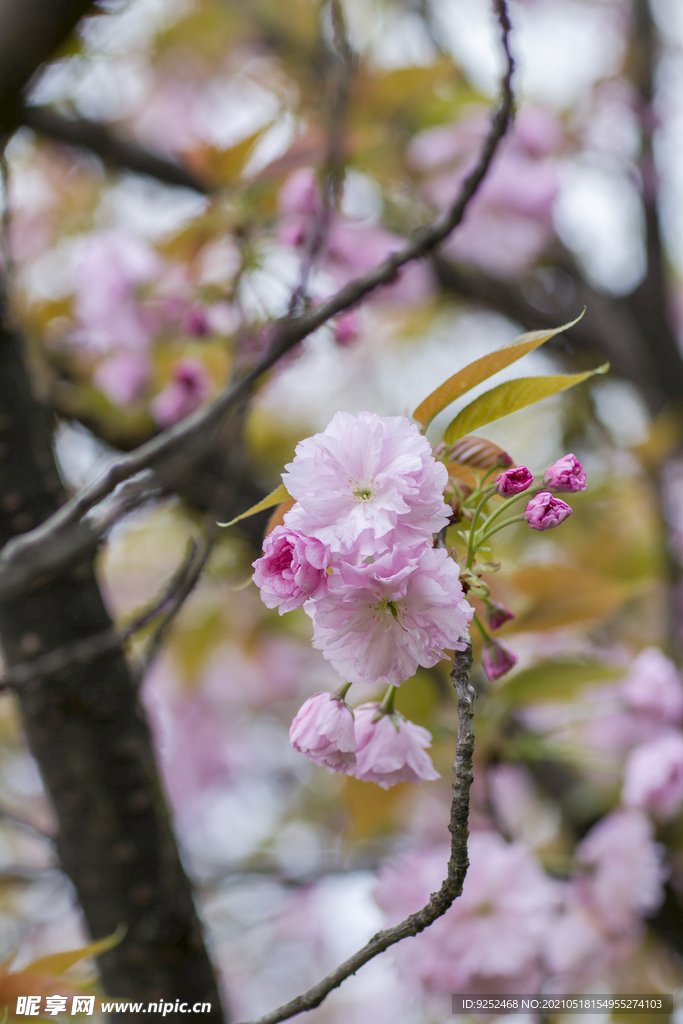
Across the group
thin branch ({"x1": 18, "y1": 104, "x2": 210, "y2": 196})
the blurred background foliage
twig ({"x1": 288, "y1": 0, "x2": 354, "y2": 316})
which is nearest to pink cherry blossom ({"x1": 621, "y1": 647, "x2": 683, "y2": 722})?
the blurred background foliage

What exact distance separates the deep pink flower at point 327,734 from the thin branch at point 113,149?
1.49 meters

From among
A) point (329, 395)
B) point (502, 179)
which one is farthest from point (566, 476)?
point (329, 395)

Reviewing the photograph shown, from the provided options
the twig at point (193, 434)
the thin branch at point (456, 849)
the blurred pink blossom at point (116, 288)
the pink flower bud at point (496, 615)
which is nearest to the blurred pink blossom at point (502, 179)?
the blurred pink blossom at point (116, 288)

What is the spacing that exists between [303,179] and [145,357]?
A: 20.4 inches

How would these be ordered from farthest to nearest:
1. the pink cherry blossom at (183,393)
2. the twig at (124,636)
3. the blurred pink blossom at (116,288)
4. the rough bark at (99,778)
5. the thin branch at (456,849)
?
the blurred pink blossom at (116,288) < the pink cherry blossom at (183,393) < the rough bark at (99,778) < the twig at (124,636) < the thin branch at (456,849)

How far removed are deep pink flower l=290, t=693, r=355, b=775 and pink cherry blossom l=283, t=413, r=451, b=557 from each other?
5.7 inches

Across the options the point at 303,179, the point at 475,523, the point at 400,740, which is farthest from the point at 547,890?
the point at 303,179

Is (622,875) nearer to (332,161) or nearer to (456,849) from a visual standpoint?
(456,849)

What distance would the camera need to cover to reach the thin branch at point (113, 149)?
67.6 inches

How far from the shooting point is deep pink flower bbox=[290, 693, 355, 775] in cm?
52

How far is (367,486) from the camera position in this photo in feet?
1.54

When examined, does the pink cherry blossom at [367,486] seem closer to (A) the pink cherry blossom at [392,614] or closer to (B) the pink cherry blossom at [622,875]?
(A) the pink cherry blossom at [392,614]

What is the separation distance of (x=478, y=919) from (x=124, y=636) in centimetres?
67

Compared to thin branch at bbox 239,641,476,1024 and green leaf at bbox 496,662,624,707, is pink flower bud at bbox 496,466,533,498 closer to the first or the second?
thin branch at bbox 239,641,476,1024
